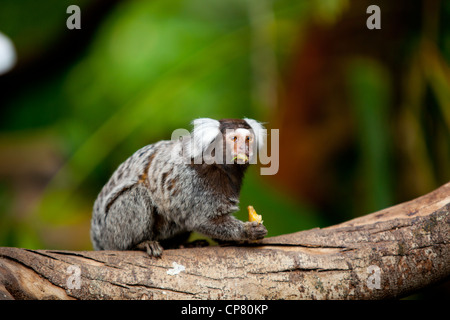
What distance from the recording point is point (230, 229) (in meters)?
2.88

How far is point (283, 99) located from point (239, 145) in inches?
78.6

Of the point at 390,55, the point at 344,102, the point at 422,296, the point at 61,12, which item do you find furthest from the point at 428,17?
the point at 61,12

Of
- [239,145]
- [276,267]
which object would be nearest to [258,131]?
[239,145]

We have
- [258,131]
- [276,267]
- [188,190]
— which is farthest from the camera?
[258,131]

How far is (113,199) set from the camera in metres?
3.12

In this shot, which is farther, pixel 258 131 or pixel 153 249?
pixel 258 131

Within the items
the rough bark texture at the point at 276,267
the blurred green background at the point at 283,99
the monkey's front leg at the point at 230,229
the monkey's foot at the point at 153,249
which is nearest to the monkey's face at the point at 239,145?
the monkey's front leg at the point at 230,229

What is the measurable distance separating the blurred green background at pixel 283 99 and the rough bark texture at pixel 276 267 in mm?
1483

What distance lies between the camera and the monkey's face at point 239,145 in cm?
283

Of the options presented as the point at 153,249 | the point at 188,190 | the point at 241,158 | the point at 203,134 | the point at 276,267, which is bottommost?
the point at 276,267

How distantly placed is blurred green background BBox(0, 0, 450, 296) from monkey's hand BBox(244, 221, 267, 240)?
4.41 ft

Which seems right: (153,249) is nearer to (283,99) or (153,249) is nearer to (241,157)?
(241,157)

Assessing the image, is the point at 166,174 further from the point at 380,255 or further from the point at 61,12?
the point at 61,12

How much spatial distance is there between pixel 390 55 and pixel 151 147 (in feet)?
9.73
